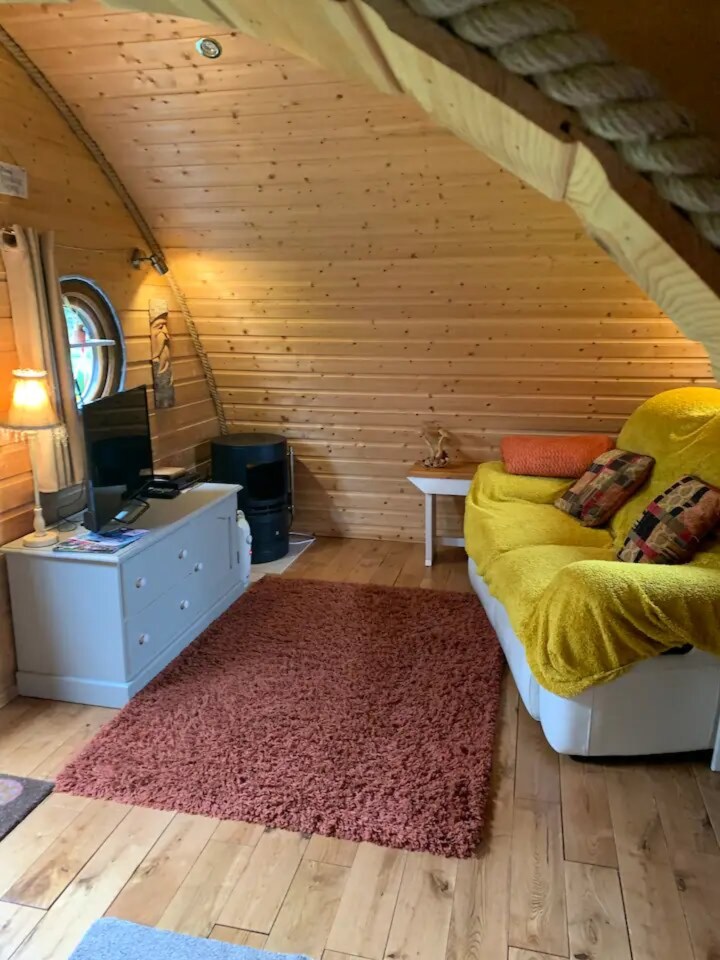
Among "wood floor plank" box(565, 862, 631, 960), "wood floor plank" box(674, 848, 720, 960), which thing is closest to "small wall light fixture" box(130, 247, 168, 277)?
"wood floor plank" box(565, 862, 631, 960)

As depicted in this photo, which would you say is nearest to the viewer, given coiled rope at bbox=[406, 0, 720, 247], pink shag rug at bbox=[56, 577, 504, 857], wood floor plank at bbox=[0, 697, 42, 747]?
coiled rope at bbox=[406, 0, 720, 247]

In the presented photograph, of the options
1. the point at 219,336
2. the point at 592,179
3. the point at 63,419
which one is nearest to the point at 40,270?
the point at 63,419

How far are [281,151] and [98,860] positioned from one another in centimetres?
281

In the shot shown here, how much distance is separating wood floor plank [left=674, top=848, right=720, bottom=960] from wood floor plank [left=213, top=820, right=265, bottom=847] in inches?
46.3

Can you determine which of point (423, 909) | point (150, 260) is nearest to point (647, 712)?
point (423, 909)

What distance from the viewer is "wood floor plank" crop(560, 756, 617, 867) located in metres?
2.05

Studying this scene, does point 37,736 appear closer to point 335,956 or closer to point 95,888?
point 95,888

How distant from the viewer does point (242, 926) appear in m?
1.82

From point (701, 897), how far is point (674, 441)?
1968 mm

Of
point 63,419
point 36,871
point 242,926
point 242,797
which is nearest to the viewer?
point 242,926

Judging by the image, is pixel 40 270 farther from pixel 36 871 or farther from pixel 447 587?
pixel 447 587

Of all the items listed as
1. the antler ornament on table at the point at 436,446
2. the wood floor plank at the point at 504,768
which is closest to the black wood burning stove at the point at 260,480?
the antler ornament on table at the point at 436,446

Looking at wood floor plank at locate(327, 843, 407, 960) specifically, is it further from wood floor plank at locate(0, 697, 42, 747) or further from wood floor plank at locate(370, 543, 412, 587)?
wood floor plank at locate(370, 543, 412, 587)

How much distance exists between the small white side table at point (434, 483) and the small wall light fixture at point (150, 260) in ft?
5.88
